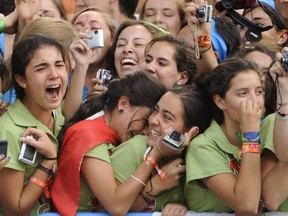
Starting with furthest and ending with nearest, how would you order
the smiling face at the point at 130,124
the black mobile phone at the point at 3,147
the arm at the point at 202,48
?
the arm at the point at 202,48 → the smiling face at the point at 130,124 → the black mobile phone at the point at 3,147

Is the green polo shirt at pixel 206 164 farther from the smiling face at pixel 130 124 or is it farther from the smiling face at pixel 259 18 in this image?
the smiling face at pixel 259 18

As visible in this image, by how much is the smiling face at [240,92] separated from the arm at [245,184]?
136 millimetres

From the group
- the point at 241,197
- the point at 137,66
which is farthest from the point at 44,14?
the point at 241,197

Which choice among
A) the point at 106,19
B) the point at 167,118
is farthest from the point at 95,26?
the point at 167,118

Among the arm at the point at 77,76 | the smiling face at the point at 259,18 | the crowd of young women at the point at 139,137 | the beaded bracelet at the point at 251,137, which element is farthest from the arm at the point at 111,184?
the smiling face at the point at 259,18

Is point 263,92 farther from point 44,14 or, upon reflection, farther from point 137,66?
point 44,14

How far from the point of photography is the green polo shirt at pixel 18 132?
Result: 4148 mm

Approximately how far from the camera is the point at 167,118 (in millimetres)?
4406

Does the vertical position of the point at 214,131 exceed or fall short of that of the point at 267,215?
it exceeds it

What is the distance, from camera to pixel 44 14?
5711mm

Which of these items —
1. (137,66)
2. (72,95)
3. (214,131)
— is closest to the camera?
(214,131)

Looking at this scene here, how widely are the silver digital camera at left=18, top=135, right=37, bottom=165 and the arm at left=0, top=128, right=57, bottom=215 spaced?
24 millimetres

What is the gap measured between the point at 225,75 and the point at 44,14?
1.79 metres

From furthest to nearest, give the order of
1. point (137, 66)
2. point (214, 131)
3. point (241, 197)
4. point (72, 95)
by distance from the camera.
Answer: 1. point (137, 66)
2. point (72, 95)
3. point (214, 131)
4. point (241, 197)
